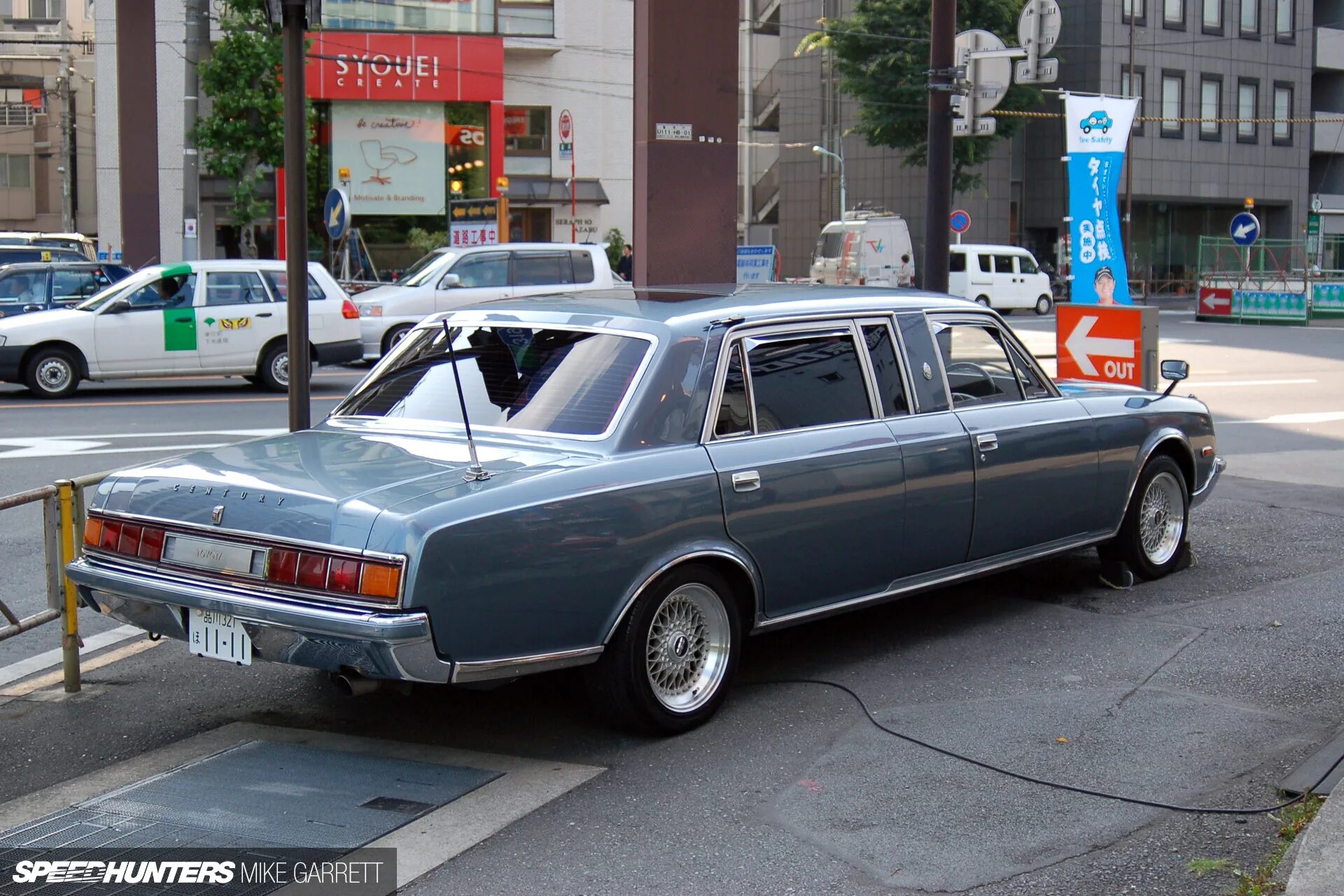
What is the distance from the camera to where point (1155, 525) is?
7.82m

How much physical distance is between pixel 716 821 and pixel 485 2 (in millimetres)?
35038

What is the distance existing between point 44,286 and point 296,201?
535 inches

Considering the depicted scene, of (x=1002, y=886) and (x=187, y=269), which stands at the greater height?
(x=187, y=269)

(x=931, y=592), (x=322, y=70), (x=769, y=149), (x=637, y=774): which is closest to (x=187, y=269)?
(x=931, y=592)

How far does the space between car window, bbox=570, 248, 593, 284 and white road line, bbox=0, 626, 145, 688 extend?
14.3 m

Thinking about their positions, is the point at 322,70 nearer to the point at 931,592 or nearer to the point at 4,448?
the point at 4,448

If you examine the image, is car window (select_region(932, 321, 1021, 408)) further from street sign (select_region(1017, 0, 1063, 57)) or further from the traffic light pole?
street sign (select_region(1017, 0, 1063, 57))

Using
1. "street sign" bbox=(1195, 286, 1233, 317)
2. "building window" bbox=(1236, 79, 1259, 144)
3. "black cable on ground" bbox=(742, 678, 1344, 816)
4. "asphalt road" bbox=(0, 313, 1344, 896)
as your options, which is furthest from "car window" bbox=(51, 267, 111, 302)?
"building window" bbox=(1236, 79, 1259, 144)

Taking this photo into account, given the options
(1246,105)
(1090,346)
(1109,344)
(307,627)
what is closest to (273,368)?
(1090,346)

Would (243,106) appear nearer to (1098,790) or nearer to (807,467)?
(807,467)

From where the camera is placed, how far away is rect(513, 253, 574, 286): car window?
67.7ft

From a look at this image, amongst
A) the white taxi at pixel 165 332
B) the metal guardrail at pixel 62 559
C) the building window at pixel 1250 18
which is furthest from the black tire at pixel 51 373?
the building window at pixel 1250 18

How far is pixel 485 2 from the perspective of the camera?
121 ft

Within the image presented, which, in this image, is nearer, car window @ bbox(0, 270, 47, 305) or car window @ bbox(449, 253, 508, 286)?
car window @ bbox(0, 270, 47, 305)
